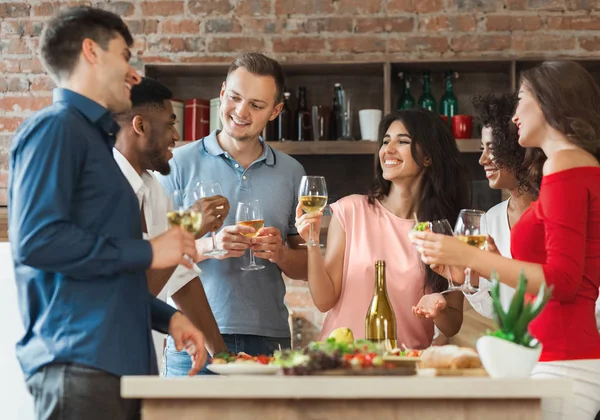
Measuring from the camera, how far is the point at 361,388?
1355 millimetres

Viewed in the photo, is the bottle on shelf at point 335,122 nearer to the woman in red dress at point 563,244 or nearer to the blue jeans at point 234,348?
the blue jeans at point 234,348

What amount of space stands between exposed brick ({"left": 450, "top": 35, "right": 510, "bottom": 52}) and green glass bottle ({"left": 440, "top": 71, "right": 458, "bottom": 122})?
0.22 m

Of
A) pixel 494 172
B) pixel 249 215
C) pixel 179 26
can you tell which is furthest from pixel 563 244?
pixel 179 26

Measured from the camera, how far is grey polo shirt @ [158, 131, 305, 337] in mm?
2484

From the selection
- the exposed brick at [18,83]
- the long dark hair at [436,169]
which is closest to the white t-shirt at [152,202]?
the long dark hair at [436,169]

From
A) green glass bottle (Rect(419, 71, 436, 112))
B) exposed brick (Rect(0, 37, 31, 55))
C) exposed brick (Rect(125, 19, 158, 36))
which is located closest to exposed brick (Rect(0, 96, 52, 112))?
exposed brick (Rect(0, 37, 31, 55))

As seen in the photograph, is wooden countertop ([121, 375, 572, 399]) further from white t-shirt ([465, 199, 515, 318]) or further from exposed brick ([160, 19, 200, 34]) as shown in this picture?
exposed brick ([160, 19, 200, 34])

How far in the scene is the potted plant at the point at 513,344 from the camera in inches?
55.7

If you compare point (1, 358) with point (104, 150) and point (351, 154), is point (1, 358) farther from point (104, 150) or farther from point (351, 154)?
point (351, 154)

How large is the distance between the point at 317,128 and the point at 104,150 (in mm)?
2355

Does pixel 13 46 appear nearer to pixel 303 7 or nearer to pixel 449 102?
pixel 303 7

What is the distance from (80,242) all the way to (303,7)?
9.63 feet

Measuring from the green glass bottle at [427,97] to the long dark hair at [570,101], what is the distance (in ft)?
6.25

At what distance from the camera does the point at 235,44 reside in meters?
4.10
